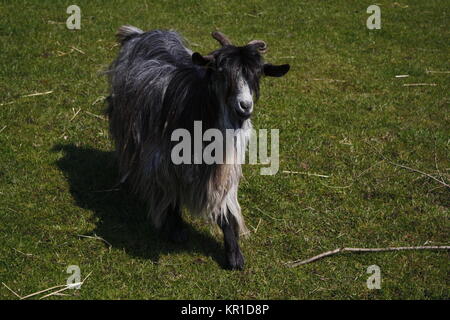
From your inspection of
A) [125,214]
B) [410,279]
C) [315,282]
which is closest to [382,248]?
[410,279]

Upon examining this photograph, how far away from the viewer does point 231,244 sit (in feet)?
19.9

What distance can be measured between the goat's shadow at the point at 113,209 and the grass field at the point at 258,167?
0.07 feet

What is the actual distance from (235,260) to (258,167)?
2.07 m

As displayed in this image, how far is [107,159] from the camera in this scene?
8000mm

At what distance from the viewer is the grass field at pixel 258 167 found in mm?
6000

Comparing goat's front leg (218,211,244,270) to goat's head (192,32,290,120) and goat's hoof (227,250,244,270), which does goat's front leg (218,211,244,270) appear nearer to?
goat's hoof (227,250,244,270)

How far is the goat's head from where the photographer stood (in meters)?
5.21

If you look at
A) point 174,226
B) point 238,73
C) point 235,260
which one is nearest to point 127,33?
point 174,226

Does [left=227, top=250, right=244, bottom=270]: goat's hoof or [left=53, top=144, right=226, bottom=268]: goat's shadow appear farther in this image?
[left=53, top=144, right=226, bottom=268]: goat's shadow

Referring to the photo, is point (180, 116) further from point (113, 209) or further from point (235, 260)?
point (113, 209)

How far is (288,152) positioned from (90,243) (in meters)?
3.06

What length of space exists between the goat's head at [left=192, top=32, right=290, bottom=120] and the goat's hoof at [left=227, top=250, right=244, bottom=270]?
1.49 m

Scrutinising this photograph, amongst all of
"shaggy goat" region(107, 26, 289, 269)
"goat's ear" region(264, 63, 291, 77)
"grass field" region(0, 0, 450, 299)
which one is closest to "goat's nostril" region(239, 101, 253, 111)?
"shaggy goat" region(107, 26, 289, 269)

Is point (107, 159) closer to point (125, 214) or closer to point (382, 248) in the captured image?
point (125, 214)
